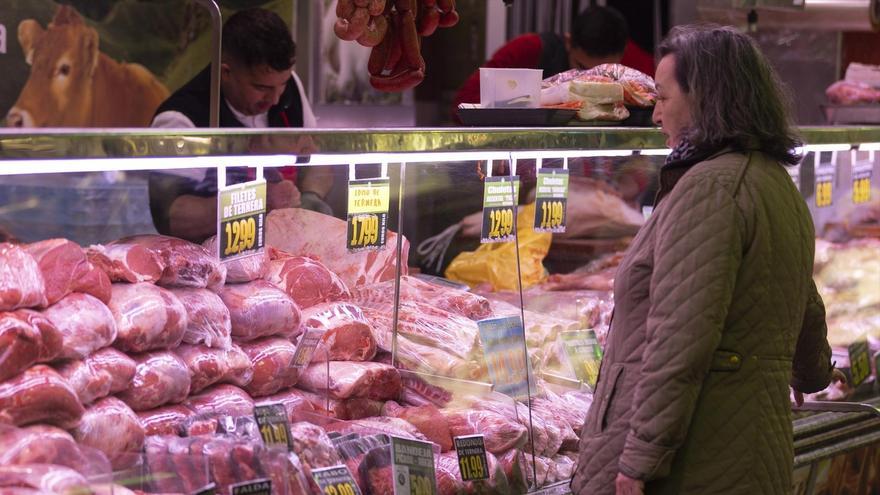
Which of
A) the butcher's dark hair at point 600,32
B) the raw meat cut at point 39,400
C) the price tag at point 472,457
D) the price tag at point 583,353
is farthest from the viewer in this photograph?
the butcher's dark hair at point 600,32

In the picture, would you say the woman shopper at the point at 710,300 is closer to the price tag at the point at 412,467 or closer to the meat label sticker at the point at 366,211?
the price tag at the point at 412,467

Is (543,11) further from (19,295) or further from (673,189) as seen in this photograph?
(19,295)

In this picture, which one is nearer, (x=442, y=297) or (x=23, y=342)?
(x=23, y=342)

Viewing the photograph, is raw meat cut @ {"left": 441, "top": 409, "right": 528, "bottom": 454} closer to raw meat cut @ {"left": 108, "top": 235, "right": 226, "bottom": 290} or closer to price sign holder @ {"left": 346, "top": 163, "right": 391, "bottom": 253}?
price sign holder @ {"left": 346, "top": 163, "right": 391, "bottom": 253}

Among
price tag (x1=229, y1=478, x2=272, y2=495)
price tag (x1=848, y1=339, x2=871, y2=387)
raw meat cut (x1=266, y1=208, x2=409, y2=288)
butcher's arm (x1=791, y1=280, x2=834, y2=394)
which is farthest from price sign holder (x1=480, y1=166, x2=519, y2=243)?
price tag (x1=848, y1=339, x2=871, y2=387)

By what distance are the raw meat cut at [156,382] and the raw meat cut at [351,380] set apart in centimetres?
38

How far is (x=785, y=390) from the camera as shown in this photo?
99.2 inches

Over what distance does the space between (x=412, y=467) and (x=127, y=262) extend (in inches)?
30.5

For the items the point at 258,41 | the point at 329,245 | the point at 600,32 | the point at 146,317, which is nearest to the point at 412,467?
the point at 329,245

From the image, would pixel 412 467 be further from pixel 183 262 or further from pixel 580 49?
pixel 580 49

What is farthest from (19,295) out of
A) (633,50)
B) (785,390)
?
(633,50)

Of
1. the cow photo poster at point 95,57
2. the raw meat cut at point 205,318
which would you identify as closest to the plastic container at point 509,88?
the raw meat cut at point 205,318

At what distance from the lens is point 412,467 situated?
255 centimetres

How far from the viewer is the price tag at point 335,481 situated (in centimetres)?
239
